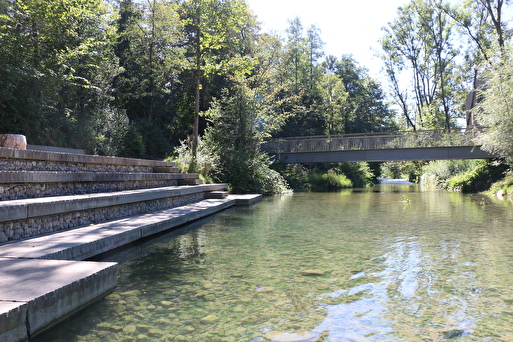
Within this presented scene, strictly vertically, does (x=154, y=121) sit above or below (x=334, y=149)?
above

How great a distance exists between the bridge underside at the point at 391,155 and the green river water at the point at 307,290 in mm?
19337

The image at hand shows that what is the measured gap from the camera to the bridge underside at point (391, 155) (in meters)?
24.9

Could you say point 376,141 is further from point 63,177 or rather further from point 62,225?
point 62,225

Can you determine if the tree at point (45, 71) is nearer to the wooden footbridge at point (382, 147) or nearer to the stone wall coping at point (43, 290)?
the stone wall coping at point (43, 290)

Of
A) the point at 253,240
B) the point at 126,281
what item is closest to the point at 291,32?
the point at 253,240

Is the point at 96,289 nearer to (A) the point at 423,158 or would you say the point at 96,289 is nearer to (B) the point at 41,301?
(B) the point at 41,301

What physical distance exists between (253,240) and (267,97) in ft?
60.2

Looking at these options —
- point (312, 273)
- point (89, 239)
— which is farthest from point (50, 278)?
Answer: point (312, 273)

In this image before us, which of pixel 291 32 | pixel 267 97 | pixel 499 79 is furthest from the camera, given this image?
pixel 291 32

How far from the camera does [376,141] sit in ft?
88.1

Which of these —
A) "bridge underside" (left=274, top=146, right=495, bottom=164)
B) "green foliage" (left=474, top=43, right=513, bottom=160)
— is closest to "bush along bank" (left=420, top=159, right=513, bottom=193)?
"bridge underside" (left=274, top=146, right=495, bottom=164)

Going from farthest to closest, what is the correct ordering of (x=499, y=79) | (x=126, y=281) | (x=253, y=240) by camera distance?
(x=499, y=79)
(x=253, y=240)
(x=126, y=281)

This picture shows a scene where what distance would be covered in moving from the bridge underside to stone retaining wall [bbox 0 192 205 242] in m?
19.9

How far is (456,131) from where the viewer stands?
25.8 metres
